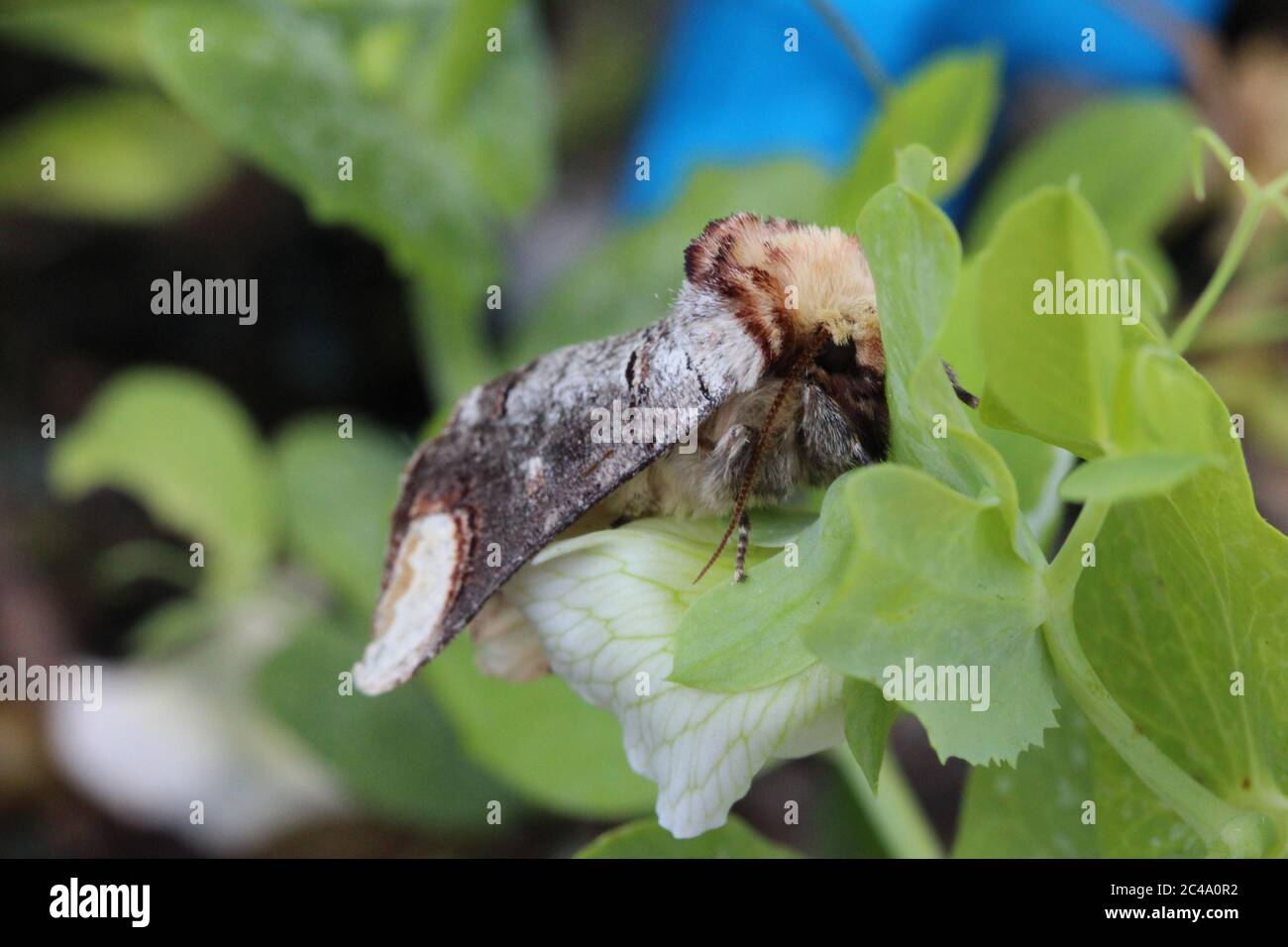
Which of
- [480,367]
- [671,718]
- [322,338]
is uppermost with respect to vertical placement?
[322,338]

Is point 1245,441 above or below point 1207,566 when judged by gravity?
above

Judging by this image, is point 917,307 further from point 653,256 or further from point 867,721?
point 653,256

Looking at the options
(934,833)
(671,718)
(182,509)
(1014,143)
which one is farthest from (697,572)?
(1014,143)

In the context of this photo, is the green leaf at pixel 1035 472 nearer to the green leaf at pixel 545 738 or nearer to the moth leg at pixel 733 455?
the moth leg at pixel 733 455

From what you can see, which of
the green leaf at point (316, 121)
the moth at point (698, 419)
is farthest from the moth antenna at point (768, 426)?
the green leaf at point (316, 121)

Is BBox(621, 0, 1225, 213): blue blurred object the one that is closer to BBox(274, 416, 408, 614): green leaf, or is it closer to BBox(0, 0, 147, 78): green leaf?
BBox(274, 416, 408, 614): green leaf
